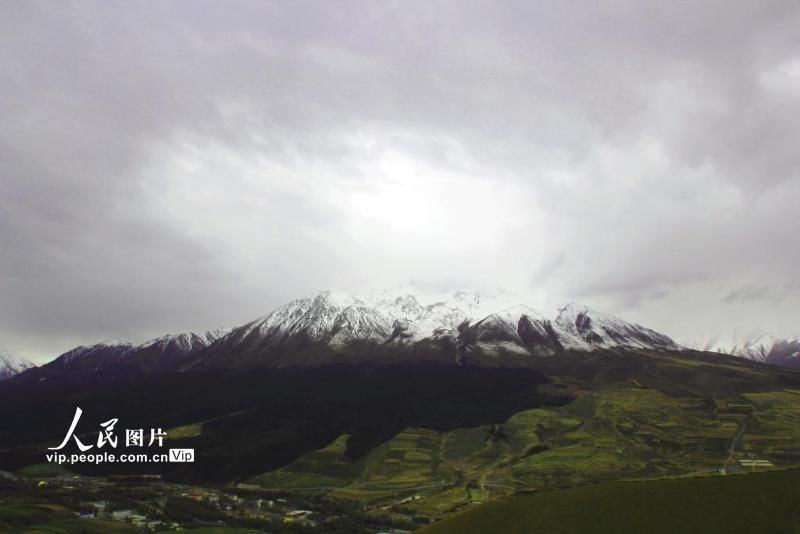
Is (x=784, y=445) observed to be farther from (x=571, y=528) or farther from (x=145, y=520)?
(x=145, y=520)

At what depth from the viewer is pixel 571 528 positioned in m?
57.3

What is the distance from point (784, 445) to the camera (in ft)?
632

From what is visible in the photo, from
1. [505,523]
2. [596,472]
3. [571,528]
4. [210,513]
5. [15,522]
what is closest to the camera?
[571,528]

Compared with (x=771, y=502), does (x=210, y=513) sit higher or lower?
lower

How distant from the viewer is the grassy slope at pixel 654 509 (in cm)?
5234

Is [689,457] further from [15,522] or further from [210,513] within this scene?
[15,522]

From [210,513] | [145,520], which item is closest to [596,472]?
[210,513]

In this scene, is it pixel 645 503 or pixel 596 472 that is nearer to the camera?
pixel 645 503

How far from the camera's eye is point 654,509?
187 ft

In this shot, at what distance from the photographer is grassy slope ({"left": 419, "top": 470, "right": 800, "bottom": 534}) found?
172ft

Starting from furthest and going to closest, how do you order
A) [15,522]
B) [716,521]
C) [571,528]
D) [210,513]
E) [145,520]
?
1. [210,513]
2. [145,520]
3. [15,522]
4. [571,528]
5. [716,521]

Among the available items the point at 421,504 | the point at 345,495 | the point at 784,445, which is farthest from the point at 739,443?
the point at 345,495

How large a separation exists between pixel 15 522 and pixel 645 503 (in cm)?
13603

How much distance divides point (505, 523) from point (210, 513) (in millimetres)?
120214
